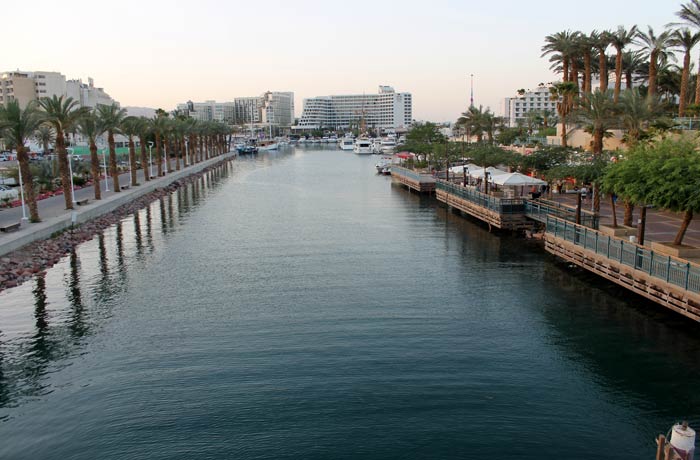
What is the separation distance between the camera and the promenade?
108 ft

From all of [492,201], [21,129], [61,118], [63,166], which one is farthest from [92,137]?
[492,201]

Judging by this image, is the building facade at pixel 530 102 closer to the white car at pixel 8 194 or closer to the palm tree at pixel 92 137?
the palm tree at pixel 92 137

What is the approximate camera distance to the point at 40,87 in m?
151

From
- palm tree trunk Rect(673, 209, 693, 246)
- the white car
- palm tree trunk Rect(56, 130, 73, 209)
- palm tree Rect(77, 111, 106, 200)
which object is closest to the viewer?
palm tree trunk Rect(673, 209, 693, 246)

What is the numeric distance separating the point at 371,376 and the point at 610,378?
6.77 meters

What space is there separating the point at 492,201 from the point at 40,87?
147 m

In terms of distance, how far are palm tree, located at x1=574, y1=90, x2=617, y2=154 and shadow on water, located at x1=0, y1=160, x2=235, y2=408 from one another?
2671 cm

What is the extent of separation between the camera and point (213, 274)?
28.8 metres

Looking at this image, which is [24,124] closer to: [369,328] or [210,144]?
[369,328]

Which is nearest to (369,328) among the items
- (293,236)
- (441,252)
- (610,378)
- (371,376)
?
(371,376)

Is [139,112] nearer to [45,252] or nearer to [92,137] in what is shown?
[92,137]

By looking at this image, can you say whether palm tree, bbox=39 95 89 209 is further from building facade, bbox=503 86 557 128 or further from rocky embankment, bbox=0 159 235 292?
building facade, bbox=503 86 557 128

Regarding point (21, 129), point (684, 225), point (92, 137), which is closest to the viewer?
point (684, 225)

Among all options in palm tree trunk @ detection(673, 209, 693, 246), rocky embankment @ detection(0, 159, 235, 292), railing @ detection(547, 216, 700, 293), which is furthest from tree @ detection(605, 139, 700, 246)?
rocky embankment @ detection(0, 159, 235, 292)
